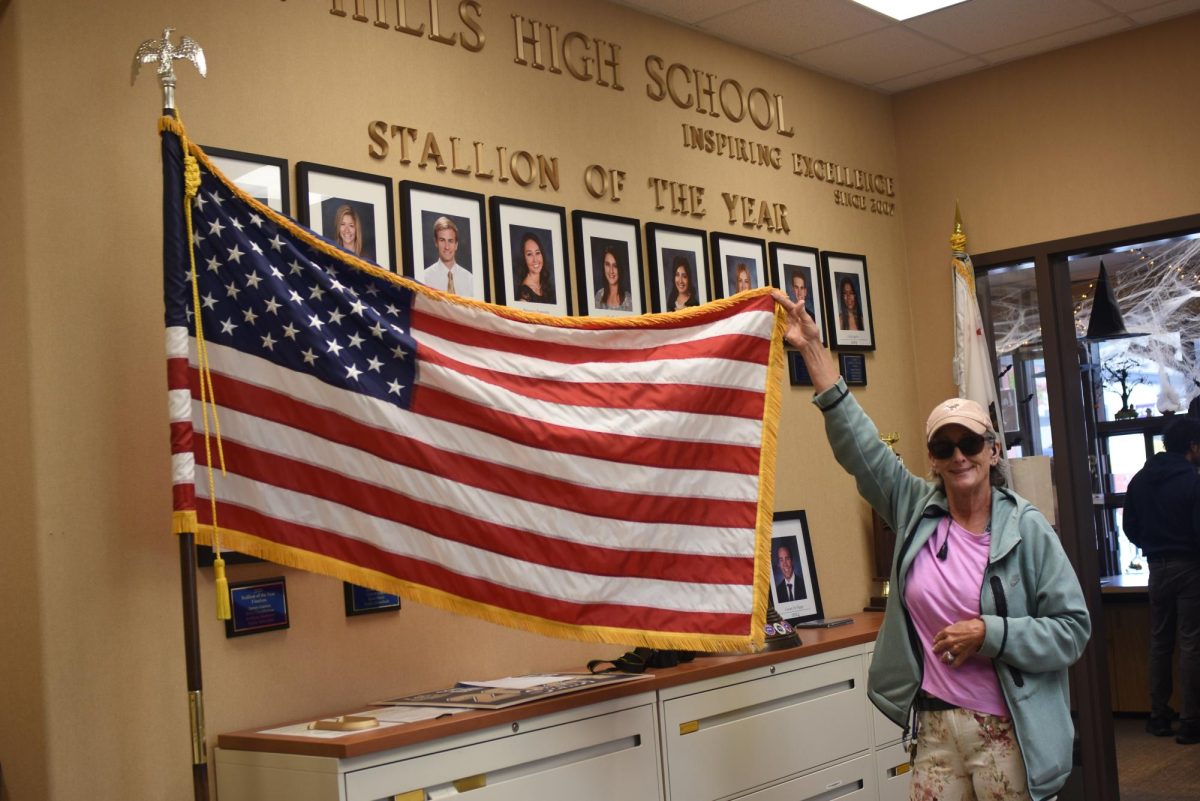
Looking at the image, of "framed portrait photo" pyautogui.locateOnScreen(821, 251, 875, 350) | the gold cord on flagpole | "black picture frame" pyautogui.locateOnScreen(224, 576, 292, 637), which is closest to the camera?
the gold cord on flagpole

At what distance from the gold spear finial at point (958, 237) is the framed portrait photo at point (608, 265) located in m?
1.81

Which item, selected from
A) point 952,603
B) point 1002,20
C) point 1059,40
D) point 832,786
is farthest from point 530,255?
point 1059,40

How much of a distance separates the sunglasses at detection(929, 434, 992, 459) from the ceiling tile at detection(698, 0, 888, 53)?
229 cm

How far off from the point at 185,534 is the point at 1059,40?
4.19m

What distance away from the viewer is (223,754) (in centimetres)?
299

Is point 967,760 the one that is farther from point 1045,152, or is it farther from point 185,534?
point 1045,152

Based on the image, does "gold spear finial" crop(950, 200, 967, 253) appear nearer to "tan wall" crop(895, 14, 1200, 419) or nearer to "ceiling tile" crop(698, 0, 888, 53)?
"tan wall" crop(895, 14, 1200, 419)

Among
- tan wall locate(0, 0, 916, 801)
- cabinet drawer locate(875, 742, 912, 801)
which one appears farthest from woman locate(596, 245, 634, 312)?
cabinet drawer locate(875, 742, 912, 801)

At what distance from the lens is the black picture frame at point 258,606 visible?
3.11 m

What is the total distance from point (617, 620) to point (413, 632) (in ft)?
2.07

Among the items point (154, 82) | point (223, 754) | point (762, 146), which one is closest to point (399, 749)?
point (223, 754)

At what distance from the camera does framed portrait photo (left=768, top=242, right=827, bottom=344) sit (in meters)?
5.02

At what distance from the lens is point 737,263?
4.83 meters

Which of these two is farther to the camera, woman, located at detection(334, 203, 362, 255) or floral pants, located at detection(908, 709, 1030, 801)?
woman, located at detection(334, 203, 362, 255)
